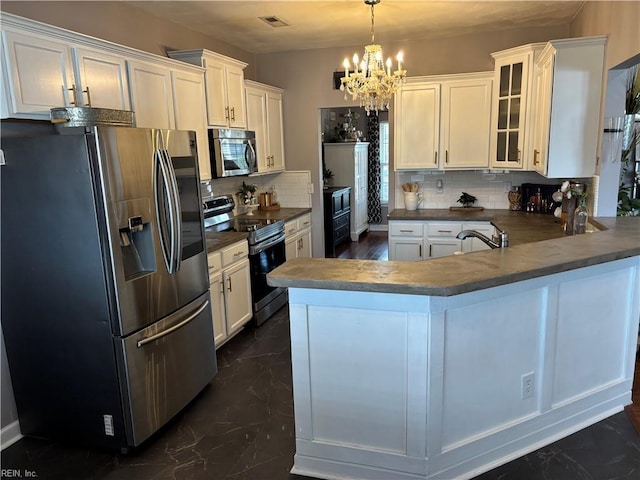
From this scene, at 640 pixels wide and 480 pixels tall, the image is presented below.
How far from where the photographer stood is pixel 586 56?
3.24 meters

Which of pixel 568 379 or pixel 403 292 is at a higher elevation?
pixel 403 292

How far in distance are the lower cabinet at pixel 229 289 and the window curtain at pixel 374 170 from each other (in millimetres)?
5467

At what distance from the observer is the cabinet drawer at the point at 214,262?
11.1ft

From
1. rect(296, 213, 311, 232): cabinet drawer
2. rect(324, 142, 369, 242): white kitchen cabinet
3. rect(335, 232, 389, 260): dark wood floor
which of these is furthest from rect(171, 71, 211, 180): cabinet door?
rect(324, 142, 369, 242): white kitchen cabinet

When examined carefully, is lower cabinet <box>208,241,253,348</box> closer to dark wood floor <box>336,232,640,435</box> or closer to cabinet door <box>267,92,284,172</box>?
cabinet door <box>267,92,284,172</box>

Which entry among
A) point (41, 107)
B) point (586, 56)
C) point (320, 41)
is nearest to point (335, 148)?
point (320, 41)

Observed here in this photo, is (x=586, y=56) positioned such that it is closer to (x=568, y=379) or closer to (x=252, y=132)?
(x=568, y=379)

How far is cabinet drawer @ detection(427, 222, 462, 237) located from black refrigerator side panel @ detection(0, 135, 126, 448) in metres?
3.25

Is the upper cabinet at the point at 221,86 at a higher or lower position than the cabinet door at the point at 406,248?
higher

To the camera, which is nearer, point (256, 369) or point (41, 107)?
point (41, 107)

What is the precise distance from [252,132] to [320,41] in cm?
129

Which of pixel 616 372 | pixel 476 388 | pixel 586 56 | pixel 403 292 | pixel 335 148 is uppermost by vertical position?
pixel 586 56

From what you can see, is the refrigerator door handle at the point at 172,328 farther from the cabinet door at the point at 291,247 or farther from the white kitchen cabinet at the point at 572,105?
the white kitchen cabinet at the point at 572,105

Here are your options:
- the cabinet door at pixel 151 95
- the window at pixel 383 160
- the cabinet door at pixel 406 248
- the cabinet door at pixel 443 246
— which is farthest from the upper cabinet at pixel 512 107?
the window at pixel 383 160
